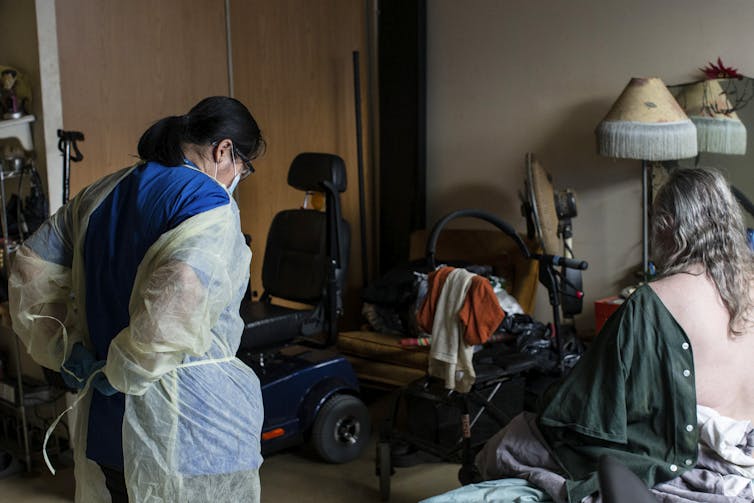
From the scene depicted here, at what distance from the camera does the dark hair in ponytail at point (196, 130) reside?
1.86m

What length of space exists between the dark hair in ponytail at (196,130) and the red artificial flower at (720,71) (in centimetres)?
258

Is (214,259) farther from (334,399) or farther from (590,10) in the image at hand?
(590,10)

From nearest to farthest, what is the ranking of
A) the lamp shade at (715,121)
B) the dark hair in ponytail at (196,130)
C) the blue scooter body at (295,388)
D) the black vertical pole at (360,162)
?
the dark hair in ponytail at (196,130)
the blue scooter body at (295,388)
the lamp shade at (715,121)
the black vertical pole at (360,162)

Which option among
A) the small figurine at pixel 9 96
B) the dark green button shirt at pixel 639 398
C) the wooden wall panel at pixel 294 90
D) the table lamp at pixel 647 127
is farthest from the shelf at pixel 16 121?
the dark green button shirt at pixel 639 398

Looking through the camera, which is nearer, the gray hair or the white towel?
the gray hair

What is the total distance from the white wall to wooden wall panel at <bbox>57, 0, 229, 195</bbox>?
1.29m

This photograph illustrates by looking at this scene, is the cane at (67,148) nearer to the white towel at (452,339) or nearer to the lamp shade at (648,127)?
the white towel at (452,339)

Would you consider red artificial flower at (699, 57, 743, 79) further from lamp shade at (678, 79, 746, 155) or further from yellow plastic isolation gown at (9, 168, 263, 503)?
yellow plastic isolation gown at (9, 168, 263, 503)

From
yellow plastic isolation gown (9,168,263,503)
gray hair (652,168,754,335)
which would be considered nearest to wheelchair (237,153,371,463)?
yellow plastic isolation gown (9,168,263,503)

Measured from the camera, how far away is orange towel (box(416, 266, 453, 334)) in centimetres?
312

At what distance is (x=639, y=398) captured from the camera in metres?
1.92

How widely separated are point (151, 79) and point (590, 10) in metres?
2.13

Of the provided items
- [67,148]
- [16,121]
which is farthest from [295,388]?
[16,121]

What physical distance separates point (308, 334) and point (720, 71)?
82.5 inches
